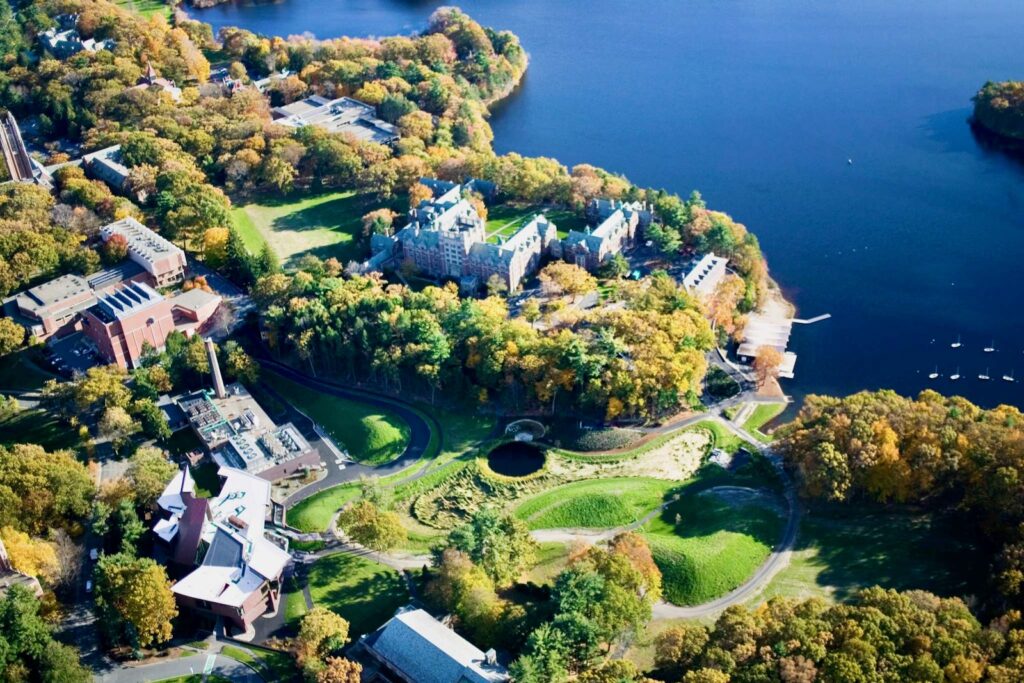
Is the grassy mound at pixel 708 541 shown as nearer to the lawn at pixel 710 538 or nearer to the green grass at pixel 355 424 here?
the lawn at pixel 710 538

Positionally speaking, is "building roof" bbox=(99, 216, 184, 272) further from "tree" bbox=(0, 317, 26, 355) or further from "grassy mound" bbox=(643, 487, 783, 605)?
"grassy mound" bbox=(643, 487, 783, 605)

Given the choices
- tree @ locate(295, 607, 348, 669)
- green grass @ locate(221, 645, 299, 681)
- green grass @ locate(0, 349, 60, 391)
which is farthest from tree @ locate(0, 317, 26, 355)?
tree @ locate(295, 607, 348, 669)

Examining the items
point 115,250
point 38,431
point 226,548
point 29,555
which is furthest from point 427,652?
point 115,250

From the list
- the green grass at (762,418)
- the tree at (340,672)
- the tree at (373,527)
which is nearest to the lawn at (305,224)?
the tree at (373,527)

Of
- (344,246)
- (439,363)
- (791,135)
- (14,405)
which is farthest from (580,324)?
(791,135)

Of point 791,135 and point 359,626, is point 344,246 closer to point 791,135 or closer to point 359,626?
point 359,626

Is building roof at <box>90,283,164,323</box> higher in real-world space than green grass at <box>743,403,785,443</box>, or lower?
higher
